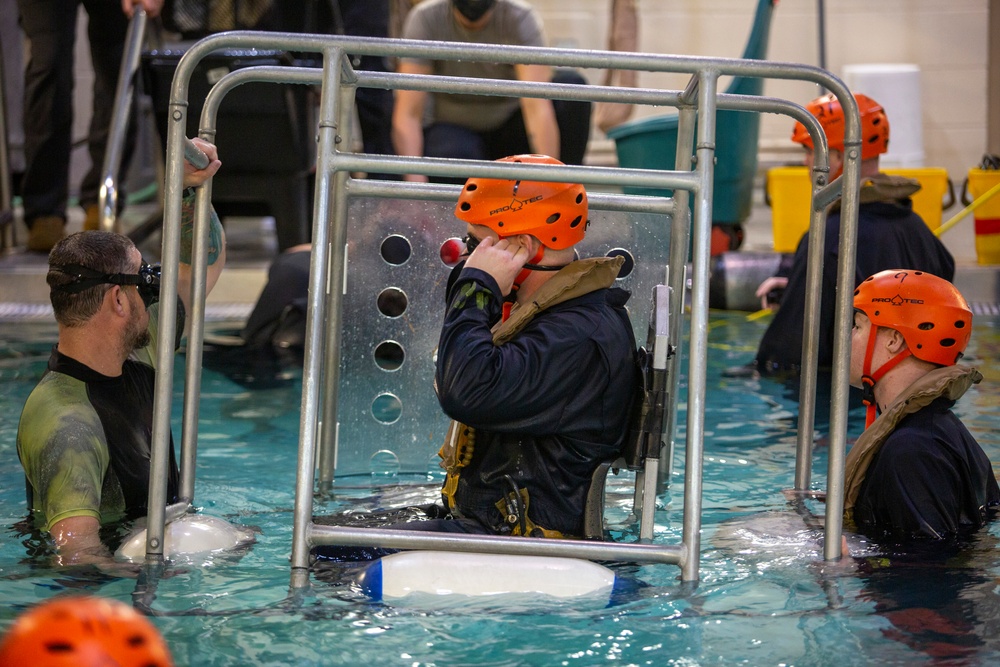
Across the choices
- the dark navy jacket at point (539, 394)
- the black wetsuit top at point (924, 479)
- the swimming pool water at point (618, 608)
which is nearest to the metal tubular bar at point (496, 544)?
the swimming pool water at point (618, 608)

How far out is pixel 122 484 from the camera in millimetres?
3588

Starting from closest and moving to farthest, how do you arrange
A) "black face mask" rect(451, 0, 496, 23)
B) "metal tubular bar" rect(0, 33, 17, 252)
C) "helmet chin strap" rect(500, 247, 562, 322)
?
1. "helmet chin strap" rect(500, 247, 562, 322)
2. "black face mask" rect(451, 0, 496, 23)
3. "metal tubular bar" rect(0, 33, 17, 252)

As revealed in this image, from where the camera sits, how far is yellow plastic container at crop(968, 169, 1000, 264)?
8.49m

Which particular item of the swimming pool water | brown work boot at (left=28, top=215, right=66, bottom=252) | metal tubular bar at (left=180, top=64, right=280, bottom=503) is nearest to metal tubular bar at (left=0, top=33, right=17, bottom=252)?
brown work boot at (left=28, top=215, right=66, bottom=252)

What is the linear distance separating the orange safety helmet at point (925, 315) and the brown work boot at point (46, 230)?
6.63 m

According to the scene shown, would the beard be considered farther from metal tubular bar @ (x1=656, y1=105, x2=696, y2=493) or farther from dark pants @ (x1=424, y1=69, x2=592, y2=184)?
dark pants @ (x1=424, y1=69, x2=592, y2=184)

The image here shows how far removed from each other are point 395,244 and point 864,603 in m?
1.97

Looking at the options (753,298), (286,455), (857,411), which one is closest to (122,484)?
(286,455)

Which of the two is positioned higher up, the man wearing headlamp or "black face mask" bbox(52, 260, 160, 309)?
"black face mask" bbox(52, 260, 160, 309)

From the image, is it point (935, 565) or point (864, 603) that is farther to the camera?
point (935, 565)

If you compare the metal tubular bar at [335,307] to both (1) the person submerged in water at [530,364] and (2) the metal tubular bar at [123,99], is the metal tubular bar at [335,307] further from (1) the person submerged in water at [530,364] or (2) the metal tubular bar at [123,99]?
(2) the metal tubular bar at [123,99]

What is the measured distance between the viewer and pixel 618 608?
3.08 m

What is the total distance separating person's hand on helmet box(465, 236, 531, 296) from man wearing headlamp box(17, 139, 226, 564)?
81 cm

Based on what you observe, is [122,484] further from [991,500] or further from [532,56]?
[991,500]
